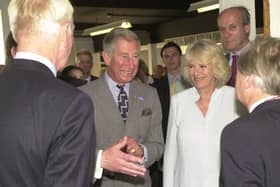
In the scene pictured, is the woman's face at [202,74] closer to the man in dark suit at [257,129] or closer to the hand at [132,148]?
the hand at [132,148]

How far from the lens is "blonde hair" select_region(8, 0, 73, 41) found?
58.1 inches

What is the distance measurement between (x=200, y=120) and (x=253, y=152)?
1.23 metres

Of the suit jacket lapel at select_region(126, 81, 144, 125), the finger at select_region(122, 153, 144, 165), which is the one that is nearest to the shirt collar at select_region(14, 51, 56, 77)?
the finger at select_region(122, 153, 144, 165)

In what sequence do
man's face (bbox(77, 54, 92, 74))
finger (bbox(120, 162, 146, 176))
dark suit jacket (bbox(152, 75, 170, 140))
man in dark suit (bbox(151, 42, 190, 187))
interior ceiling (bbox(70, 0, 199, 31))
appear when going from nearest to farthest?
finger (bbox(120, 162, 146, 176)), man in dark suit (bbox(151, 42, 190, 187)), dark suit jacket (bbox(152, 75, 170, 140)), man's face (bbox(77, 54, 92, 74)), interior ceiling (bbox(70, 0, 199, 31))

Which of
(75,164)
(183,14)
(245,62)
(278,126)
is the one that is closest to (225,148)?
(278,126)

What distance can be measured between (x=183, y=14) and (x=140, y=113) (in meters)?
12.9

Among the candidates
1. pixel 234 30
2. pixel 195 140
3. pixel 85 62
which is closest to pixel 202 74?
pixel 195 140

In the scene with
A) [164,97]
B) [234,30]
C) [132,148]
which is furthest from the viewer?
[164,97]

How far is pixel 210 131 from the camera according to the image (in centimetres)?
290

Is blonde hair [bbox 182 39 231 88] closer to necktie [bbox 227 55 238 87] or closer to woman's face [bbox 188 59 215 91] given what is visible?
woman's face [bbox 188 59 215 91]

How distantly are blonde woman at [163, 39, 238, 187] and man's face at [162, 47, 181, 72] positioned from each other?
257 cm

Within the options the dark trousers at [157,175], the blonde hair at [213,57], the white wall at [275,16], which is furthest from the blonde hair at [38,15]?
the dark trousers at [157,175]

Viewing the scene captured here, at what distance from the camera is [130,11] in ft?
47.6

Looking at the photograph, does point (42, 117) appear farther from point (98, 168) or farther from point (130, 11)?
point (130, 11)
